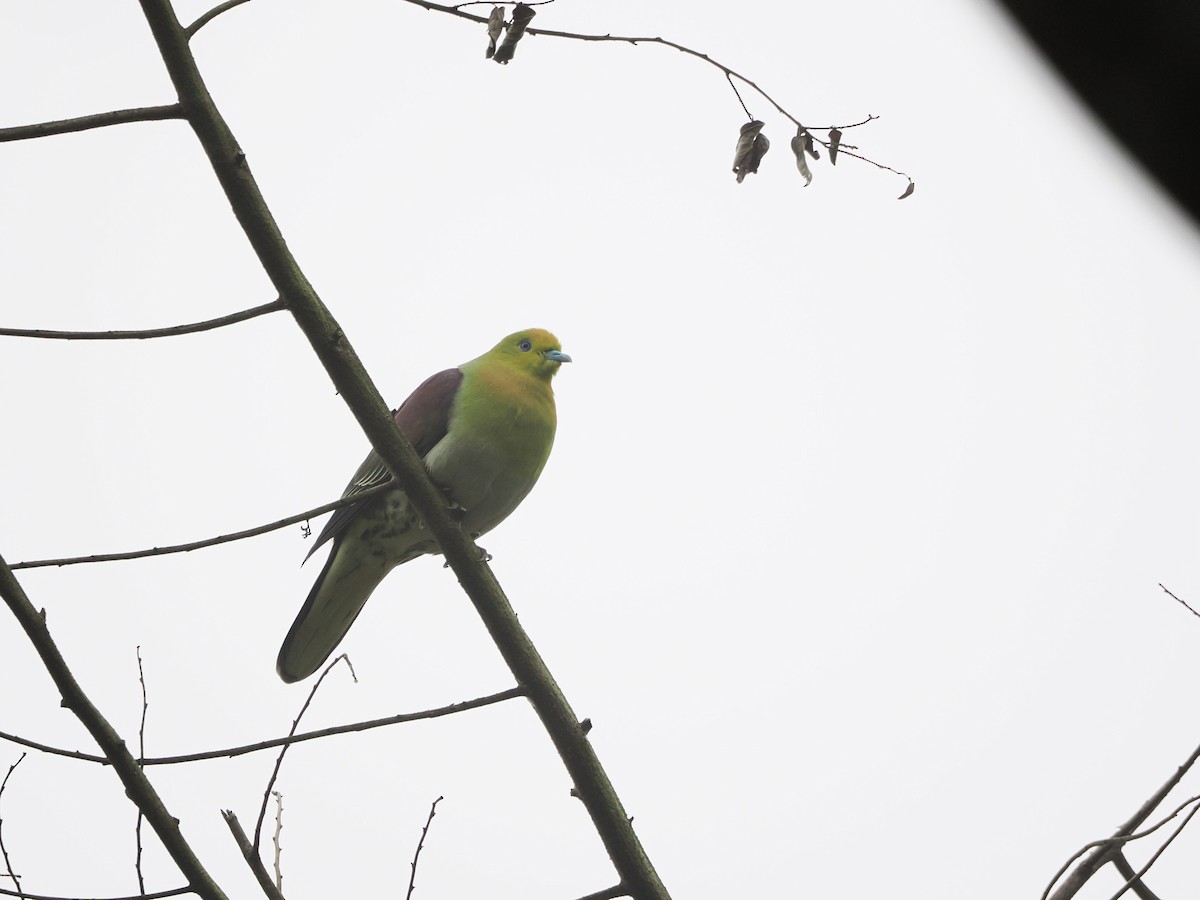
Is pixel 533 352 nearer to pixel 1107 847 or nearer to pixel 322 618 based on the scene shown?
pixel 322 618

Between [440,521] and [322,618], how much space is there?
Result: 78.7 inches

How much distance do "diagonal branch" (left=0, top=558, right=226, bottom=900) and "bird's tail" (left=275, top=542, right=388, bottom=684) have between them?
6.91ft

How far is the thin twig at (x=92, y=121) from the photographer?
189cm

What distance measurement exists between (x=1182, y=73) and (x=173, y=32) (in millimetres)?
1806

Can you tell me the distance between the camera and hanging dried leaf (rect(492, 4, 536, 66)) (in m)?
2.39

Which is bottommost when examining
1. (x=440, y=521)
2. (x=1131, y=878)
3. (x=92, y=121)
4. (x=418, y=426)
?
(x=1131, y=878)

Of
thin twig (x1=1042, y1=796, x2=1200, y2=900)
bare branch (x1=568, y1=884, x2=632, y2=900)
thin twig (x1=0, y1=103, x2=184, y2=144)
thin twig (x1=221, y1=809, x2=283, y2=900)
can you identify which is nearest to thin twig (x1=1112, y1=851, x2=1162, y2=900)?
thin twig (x1=1042, y1=796, x2=1200, y2=900)

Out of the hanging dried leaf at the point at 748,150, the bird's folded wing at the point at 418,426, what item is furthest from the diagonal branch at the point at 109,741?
the bird's folded wing at the point at 418,426

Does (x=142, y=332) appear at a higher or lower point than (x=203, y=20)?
lower

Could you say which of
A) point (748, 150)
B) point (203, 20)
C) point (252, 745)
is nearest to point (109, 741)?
point (252, 745)

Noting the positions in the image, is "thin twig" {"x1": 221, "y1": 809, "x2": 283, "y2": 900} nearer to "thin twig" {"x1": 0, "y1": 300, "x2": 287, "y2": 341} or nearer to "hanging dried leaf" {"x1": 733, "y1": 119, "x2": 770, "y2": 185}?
"thin twig" {"x1": 0, "y1": 300, "x2": 287, "y2": 341}

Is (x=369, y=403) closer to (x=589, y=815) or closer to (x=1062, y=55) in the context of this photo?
(x=589, y=815)

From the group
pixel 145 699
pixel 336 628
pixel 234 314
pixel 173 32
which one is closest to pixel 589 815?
pixel 145 699

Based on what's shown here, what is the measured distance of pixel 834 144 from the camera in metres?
2.62
